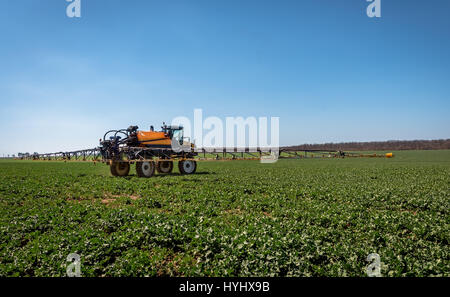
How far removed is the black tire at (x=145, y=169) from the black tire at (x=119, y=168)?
4.87 ft

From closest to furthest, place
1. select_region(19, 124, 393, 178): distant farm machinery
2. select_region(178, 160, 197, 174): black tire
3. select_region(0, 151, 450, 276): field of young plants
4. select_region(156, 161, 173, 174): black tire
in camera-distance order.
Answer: select_region(0, 151, 450, 276): field of young plants
select_region(19, 124, 393, 178): distant farm machinery
select_region(178, 160, 197, 174): black tire
select_region(156, 161, 173, 174): black tire

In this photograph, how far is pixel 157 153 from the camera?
21688 mm

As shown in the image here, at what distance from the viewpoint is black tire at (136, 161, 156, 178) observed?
66.2 feet

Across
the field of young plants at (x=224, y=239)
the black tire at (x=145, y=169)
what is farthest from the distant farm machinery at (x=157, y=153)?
the field of young plants at (x=224, y=239)

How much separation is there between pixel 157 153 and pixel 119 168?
10.9ft

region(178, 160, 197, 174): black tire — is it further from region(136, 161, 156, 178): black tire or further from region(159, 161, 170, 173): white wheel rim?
region(136, 161, 156, 178): black tire

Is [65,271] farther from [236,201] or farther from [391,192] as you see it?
[391,192]

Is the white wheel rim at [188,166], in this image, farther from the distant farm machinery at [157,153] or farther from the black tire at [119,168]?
the black tire at [119,168]

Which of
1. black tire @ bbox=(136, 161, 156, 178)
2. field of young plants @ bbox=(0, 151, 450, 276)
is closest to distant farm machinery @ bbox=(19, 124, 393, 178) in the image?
black tire @ bbox=(136, 161, 156, 178)

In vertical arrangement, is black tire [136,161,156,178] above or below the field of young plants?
above

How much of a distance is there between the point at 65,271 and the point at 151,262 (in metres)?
1.80

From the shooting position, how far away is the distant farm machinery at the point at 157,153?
19500 millimetres
